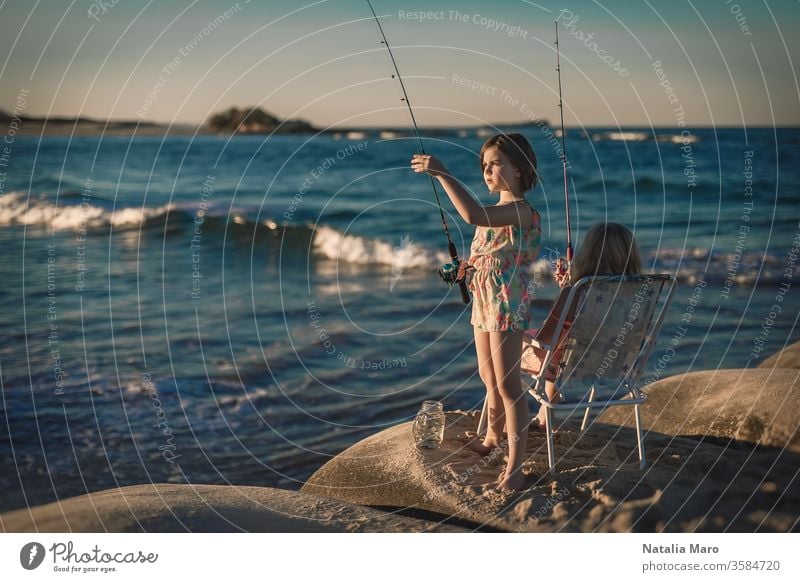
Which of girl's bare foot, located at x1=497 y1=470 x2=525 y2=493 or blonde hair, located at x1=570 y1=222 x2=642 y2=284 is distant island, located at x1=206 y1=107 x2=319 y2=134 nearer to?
blonde hair, located at x1=570 y1=222 x2=642 y2=284

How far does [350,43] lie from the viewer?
12.8 m

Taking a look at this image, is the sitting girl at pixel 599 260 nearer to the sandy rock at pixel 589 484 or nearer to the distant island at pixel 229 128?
the sandy rock at pixel 589 484

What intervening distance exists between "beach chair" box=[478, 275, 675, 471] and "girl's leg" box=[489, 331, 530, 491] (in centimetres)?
11

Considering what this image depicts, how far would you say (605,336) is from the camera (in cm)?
475

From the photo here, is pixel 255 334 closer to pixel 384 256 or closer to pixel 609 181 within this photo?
pixel 384 256

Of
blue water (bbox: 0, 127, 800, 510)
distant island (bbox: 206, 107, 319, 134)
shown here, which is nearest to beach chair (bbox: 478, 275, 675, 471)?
blue water (bbox: 0, 127, 800, 510)

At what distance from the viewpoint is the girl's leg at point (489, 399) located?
4855mm

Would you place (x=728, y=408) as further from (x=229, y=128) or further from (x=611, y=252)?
(x=229, y=128)

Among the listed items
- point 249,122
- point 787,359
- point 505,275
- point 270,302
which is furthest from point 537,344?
point 249,122

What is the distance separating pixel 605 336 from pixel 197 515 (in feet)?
7.53

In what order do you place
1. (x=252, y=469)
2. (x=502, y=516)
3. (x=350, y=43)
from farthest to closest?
1. (x=350, y=43)
2. (x=252, y=469)
3. (x=502, y=516)

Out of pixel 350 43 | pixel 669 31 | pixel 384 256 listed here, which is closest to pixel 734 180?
pixel 669 31

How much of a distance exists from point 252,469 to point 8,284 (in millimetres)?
6588
